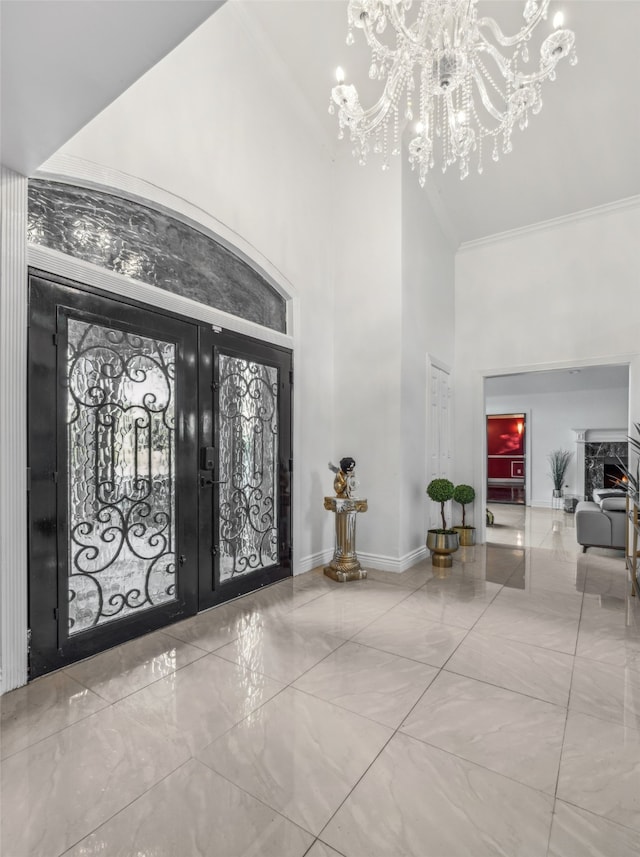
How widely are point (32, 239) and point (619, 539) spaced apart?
6126mm

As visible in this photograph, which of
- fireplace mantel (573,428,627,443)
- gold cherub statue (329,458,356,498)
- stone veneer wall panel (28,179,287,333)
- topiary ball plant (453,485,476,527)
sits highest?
stone veneer wall panel (28,179,287,333)

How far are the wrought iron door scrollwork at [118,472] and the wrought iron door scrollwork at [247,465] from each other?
51 centimetres

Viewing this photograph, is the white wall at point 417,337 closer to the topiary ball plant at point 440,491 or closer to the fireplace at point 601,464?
the topiary ball plant at point 440,491

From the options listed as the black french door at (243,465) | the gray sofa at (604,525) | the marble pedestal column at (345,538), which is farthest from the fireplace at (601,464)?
the black french door at (243,465)

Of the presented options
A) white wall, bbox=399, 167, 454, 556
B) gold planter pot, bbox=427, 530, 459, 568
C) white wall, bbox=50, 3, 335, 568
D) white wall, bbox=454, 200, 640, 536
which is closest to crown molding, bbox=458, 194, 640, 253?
white wall, bbox=454, 200, 640, 536

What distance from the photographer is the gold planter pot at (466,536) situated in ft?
18.2

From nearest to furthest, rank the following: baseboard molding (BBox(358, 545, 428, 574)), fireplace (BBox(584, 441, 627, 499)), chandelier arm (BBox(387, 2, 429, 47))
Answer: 1. chandelier arm (BBox(387, 2, 429, 47))
2. baseboard molding (BBox(358, 545, 428, 574))
3. fireplace (BBox(584, 441, 627, 499))

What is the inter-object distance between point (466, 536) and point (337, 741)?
4126 millimetres

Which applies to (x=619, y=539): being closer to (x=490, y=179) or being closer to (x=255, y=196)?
(x=490, y=179)

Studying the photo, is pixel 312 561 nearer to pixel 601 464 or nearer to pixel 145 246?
pixel 145 246

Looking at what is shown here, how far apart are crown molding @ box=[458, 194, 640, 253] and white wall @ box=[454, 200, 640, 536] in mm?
13

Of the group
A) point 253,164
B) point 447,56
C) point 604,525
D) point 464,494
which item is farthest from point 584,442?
point 253,164

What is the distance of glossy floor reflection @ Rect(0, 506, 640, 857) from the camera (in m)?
1.41

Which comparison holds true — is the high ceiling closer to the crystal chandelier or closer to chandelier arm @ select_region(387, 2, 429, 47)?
the crystal chandelier
